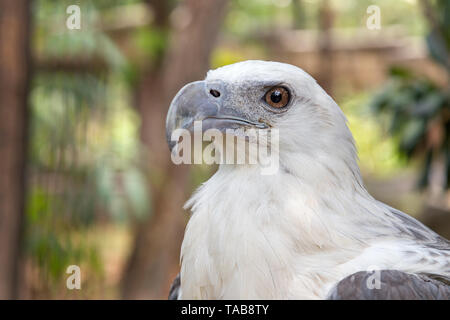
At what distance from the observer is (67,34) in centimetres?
509

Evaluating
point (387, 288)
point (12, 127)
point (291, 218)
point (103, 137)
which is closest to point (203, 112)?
point (291, 218)

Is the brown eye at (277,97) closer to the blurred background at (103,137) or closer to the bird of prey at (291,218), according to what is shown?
the bird of prey at (291,218)

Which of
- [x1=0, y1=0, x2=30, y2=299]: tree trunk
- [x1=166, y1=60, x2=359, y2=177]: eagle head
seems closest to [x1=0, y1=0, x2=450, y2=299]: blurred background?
[x1=0, y1=0, x2=30, y2=299]: tree trunk

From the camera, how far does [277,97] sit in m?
1.97

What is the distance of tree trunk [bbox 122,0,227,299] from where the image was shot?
501 cm

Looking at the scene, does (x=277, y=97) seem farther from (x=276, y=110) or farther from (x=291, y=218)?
(x=291, y=218)

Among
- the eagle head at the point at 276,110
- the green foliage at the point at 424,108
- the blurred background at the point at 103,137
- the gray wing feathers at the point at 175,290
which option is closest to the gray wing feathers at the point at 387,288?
the eagle head at the point at 276,110

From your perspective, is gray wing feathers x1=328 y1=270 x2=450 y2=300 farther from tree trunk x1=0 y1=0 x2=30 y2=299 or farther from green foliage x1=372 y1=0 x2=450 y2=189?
green foliage x1=372 y1=0 x2=450 y2=189

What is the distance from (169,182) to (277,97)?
3.42m

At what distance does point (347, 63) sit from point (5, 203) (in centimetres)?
1037

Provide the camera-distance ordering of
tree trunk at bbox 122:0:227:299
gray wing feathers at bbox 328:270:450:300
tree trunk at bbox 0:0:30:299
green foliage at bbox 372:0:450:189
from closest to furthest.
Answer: gray wing feathers at bbox 328:270:450:300 < tree trunk at bbox 0:0:30:299 < tree trunk at bbox 122:0:227:299 < green foliage at bbox 372:0:450:189

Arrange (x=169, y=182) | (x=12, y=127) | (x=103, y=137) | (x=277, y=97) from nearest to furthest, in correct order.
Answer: (x=277, y=97) < (x=12, y=127) < (x=169, y=182) < (x=103, y=137)
